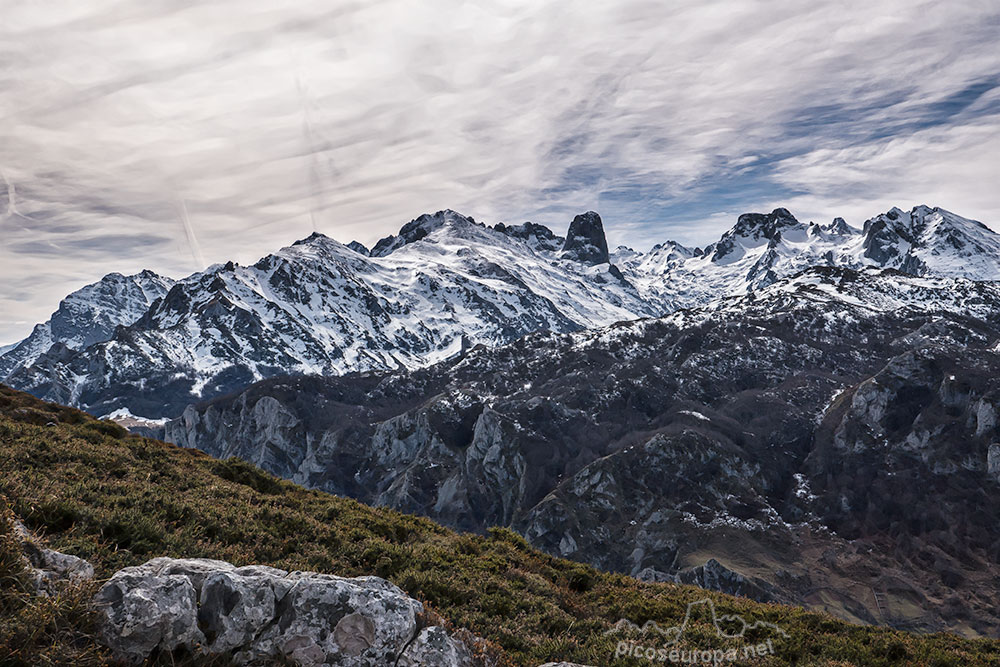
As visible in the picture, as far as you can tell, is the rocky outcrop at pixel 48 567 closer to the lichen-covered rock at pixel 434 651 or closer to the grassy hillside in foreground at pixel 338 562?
the grassy hillside in foreground at pixel 338 562

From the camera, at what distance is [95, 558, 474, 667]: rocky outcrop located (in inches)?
422

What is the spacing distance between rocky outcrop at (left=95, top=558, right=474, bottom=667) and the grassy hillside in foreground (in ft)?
2.27

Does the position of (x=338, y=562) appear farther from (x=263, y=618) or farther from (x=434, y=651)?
(x=434, y=651)

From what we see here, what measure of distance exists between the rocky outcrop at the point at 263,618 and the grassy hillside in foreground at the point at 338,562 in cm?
69

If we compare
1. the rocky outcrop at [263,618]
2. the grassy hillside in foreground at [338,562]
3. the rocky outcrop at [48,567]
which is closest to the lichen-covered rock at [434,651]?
the rocky outcrop at [263,618]

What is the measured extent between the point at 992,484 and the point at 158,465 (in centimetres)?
24020

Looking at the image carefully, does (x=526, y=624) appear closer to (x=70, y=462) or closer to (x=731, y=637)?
(x=731, y=637)

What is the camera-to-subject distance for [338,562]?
1761 centimetres

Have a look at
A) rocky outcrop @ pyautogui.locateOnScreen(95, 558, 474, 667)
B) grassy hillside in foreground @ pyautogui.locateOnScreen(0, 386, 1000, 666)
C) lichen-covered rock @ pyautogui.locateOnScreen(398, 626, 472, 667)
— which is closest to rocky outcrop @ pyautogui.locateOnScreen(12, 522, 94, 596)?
grassy hillside in foreground @ pyautogui.locateOnScreen(0, 386, 1000, 666)

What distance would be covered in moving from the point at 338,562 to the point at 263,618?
5.96 meters

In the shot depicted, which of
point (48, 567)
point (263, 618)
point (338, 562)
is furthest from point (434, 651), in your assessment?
point (48, 567)

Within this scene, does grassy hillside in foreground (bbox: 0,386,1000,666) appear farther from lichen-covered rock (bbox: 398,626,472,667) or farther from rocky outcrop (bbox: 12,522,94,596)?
lichen-covered rock (bbox: 398,626,472,667)

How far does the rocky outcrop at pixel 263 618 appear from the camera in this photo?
10711 millimetres

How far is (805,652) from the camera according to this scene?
17.2 metres
